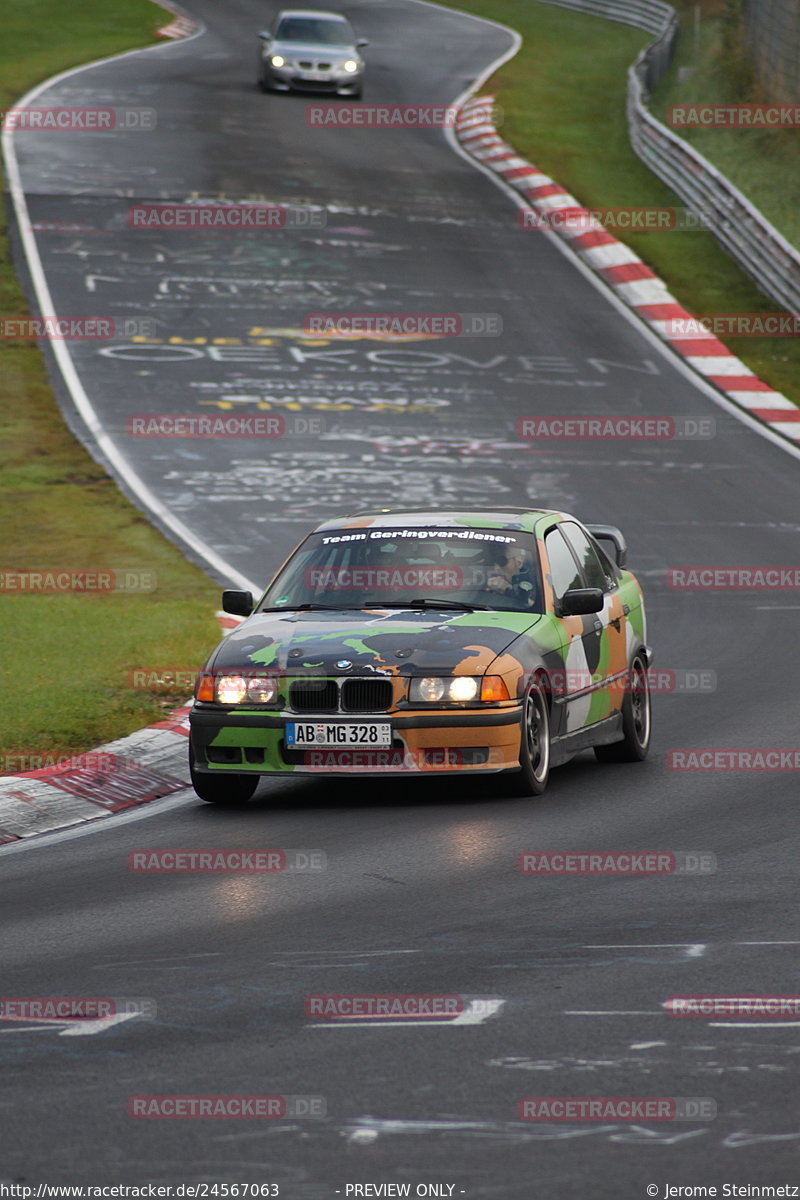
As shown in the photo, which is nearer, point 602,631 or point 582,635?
point 582,635

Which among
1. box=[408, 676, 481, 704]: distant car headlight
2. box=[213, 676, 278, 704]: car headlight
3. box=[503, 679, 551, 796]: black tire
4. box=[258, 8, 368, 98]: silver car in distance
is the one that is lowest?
box=[258, 8, 368, 98]: silver car in distance

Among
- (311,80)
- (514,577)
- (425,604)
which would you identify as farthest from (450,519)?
(311,80)

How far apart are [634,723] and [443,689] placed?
2071mm

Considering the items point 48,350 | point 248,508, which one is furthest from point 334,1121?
point 48,350

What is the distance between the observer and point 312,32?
43.5 meters

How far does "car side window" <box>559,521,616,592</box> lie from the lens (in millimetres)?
11289

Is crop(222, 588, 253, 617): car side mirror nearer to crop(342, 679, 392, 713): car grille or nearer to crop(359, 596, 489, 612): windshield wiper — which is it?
crop(359, 596, 489, 612): windshield wiper

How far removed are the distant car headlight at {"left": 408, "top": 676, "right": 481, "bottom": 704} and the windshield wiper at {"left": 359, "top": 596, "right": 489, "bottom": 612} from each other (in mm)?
862

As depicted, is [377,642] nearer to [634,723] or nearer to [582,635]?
[582,635]

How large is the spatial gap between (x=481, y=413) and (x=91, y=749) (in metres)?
13.9

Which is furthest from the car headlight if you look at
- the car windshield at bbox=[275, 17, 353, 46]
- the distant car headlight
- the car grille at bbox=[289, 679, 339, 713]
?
the car windshield at bbox=[275, 17, 353, 46]

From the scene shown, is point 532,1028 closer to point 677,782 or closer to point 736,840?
point 736,840

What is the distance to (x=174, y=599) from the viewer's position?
15.4m

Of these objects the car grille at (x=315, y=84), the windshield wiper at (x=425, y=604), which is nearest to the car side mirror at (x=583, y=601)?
the windshield wiper at (x=425, y=604)
